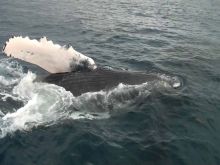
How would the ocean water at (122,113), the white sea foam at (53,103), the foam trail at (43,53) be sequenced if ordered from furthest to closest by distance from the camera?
1. the foam trail at (43,53)
2. the white sea foam at (53,103)
3. the ocean water at (122,113)

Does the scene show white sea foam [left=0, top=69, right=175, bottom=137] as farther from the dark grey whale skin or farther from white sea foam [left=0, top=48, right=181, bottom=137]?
the dark grey whale skin

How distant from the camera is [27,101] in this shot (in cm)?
1116

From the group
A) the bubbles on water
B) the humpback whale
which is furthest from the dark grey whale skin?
the bubbles on water

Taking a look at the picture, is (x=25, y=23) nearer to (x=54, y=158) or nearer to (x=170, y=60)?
(x=170, y=60)

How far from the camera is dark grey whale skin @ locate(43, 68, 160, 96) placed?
11016 millimetres

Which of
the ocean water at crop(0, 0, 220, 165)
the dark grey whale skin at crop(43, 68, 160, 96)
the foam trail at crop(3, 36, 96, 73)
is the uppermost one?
the foam trail at crop(3, 36, 96, 73)

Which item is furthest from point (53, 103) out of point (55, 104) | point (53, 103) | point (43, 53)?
point (43, 53)

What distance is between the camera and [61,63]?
11.0 meters

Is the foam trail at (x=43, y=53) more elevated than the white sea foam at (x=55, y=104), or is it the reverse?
the foam trail at (x=43, y=53)

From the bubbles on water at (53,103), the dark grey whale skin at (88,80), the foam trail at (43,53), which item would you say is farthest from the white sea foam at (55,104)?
the foam trail at (43,53)

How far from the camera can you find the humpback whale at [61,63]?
35.8ft

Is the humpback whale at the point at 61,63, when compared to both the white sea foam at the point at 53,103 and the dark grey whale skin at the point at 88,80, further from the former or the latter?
the white sea foam at the point at 53,103

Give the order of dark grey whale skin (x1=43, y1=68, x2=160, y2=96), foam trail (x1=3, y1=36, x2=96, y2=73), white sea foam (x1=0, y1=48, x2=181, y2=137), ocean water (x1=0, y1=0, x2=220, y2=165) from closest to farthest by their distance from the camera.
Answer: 1. ocean water (x1=0, y1=0, x2=220, y2=165)
2. white sea foam (x1=0, y1=48, x2=181, y2=137)
3. foam trail (x1=3, y1=36, x2=96, y2=73)
4. dark grey whale skin (x1=43, y1=68, x2=160, y2=96)

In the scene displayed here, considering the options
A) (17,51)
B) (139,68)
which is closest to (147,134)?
(17,51)
